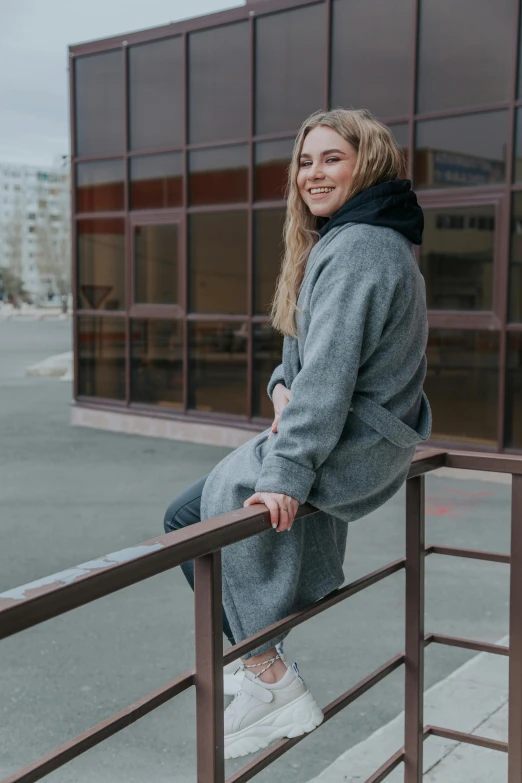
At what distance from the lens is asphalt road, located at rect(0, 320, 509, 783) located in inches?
155

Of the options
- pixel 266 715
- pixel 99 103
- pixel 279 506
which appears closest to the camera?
pixel 279 506

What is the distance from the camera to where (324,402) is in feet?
6.74

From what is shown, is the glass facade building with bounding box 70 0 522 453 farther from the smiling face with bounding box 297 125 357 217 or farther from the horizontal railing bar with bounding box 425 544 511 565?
the smiling face with bounding box 297 125 357 217

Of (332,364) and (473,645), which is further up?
(332,364)

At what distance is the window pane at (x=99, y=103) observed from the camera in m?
13.2

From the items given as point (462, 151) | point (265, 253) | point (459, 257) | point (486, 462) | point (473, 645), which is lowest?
point (473, 645)

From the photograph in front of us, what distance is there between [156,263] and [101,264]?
1.24 m

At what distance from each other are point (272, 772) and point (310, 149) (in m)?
2.60

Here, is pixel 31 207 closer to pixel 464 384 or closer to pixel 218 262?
pixel 218 262

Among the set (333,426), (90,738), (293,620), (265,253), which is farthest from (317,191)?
(265,253)

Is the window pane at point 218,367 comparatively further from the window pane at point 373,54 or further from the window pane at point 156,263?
the window pane at point 373,54

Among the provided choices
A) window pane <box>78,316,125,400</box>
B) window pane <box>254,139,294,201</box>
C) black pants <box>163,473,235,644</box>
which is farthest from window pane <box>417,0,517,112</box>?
black pants <box>163,473,235,644</box>

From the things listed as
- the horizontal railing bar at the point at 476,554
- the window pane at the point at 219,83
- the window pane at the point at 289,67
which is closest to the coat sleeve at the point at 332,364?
the horizontal railing bar at the point at 476,554

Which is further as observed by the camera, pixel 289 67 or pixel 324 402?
pixel 289 67
